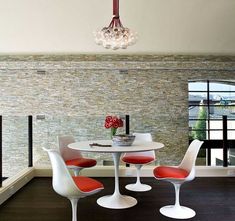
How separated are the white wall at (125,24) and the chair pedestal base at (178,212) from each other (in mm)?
4170

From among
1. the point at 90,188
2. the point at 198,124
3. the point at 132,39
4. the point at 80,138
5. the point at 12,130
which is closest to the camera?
the point at 90,188

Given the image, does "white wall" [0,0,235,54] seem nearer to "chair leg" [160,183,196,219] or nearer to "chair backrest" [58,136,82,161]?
"chair backrest" [58,136,82,161]

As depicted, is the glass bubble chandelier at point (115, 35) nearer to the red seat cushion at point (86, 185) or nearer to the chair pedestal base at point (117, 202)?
the red seat cushion at point (86, 185)

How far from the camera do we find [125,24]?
605 centimetres

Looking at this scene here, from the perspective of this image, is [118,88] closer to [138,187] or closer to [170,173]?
[138,187]

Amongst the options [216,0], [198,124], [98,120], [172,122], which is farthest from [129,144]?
[198,124]

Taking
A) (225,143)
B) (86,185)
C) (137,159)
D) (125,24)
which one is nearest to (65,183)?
(86,185)

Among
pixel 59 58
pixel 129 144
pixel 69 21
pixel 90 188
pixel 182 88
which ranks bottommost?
pixel 90 188

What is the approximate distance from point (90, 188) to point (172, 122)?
5532mm

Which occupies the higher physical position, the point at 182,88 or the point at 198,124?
the point at 182,88

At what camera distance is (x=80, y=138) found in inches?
221

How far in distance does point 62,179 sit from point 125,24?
459 centimetres

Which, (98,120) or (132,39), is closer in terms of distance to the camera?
(132,39)

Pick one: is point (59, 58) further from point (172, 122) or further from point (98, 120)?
point (172, 122)
